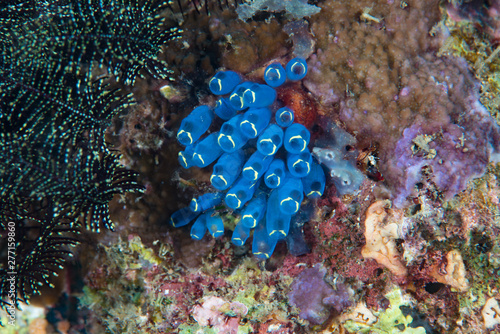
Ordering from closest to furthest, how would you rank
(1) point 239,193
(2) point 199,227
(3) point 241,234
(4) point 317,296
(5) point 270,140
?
1. (5) point 270,140
2. (1) point 239,193
3. (3) point 241,234
4. (2) point 199,227
5. (4) point 317,296

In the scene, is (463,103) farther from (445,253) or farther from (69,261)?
(69,261)

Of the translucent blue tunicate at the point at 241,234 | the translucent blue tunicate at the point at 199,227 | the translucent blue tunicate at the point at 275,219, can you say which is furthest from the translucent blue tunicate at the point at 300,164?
the translucent blue tunicate at the point at 199,227

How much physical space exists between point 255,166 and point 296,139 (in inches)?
22.3

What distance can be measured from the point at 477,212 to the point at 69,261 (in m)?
5.69

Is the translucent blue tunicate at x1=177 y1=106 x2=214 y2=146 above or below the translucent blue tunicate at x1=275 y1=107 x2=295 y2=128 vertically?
below

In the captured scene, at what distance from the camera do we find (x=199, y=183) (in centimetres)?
405

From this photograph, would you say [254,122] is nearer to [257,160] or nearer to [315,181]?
[257,160]

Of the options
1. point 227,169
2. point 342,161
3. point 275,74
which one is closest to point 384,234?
point 342,161

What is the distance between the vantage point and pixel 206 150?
3584 millimetres

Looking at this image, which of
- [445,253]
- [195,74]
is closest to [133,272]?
[195,74]

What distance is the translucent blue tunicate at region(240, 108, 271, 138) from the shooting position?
11.1ft

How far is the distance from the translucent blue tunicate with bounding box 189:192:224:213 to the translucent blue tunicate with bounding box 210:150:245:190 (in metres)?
0.34

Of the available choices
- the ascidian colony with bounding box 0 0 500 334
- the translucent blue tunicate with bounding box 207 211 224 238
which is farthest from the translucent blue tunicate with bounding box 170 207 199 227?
the translucent blue tunicate with bounding box 207 211 224 238

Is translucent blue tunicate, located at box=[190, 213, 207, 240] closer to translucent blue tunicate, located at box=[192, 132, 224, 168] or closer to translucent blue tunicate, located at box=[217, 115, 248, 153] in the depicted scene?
translucent blue tunicate, located at box=[192, 132, 224, 168]
